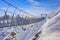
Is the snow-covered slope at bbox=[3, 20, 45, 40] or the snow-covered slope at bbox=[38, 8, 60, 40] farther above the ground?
the snow-covered slope at bbox=[38, 8, 60, 40]

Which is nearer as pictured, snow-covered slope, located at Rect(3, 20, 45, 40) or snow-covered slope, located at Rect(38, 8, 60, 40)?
snow-covered slope, located at Rect(38, 8, 60, 40)

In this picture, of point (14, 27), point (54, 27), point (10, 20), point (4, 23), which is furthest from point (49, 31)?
point (14, 27)

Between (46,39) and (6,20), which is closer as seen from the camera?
(46,39)

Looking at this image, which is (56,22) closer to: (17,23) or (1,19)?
(1,19)

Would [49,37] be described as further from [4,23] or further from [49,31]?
[4,23]

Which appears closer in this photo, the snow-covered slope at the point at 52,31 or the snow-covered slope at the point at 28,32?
the snow-covered slope at the point at 52,31

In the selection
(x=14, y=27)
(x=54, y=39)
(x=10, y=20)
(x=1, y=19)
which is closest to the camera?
(x=54, y=39)

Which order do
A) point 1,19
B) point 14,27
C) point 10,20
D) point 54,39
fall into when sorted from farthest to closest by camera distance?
point 14,27 < point 10,20 < point 1,19 < point 54,39

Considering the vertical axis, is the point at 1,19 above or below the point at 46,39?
above

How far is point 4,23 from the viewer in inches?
63.9

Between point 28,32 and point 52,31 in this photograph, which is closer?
point 52,31

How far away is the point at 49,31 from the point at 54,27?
3 centimetres

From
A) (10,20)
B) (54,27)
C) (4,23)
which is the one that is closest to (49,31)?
(54,27)

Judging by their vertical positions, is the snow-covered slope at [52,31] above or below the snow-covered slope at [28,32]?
above
